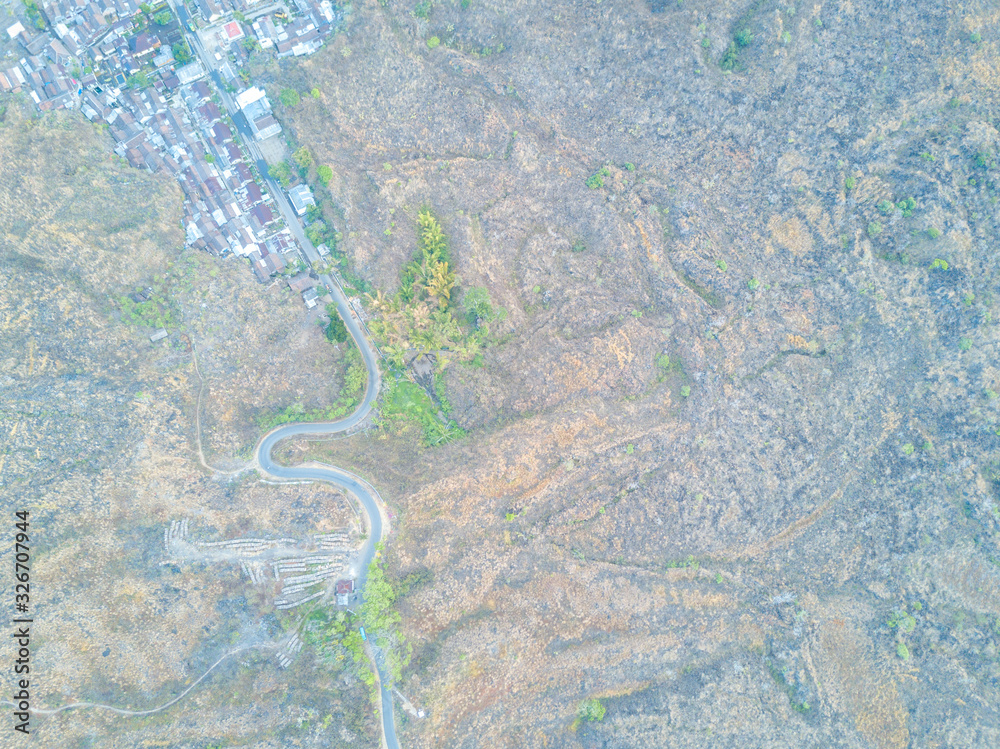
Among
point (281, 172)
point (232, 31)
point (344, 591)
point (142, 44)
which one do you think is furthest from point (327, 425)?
point (142, 44)

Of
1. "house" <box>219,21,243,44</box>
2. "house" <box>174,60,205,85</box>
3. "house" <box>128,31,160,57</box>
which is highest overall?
"house" <box>128,31,160,57</box>

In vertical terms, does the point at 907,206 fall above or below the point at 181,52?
below

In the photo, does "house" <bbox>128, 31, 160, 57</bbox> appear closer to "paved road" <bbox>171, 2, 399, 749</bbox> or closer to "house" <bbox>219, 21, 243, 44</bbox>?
"paved road" <bbox>171, 2, 399, 749</bbox>

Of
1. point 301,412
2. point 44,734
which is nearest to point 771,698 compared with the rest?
point 301,412

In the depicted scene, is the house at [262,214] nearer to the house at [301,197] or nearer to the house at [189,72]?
the house at [301,197]

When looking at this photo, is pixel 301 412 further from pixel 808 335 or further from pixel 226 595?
pixel 808 335

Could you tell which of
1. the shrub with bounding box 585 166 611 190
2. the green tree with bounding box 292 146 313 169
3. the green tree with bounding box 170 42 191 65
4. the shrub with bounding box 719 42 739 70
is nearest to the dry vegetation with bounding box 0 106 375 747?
the green tree with bounding box 170 42 191 65

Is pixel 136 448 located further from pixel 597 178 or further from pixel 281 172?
pixel 597 178
